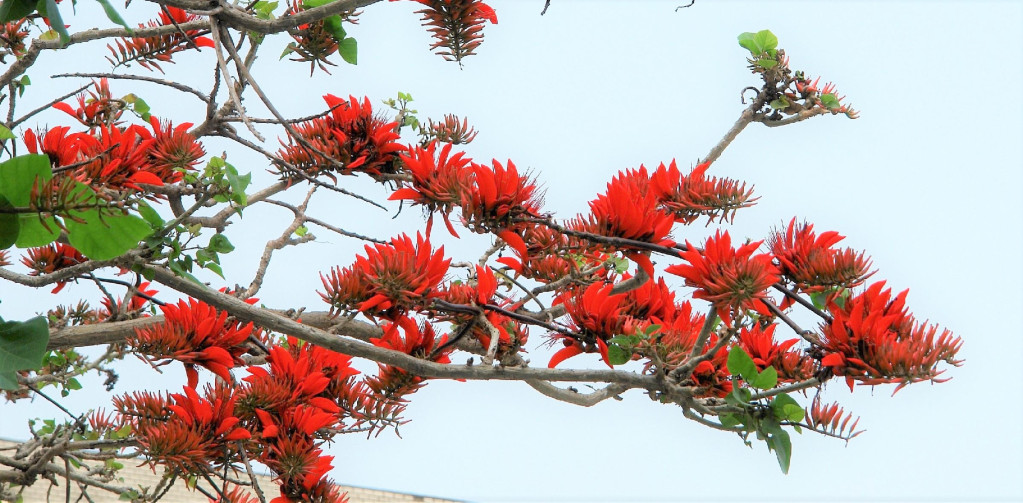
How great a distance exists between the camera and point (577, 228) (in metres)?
0.87

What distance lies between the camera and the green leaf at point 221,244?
104 centimetres

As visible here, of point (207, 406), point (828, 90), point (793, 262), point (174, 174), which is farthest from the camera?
point (828, 90)

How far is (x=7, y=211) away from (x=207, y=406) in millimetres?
420

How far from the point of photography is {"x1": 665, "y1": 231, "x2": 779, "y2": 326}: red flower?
2.59ft

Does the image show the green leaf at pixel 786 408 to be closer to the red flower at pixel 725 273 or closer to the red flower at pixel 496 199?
the red flower at pixel 725 273

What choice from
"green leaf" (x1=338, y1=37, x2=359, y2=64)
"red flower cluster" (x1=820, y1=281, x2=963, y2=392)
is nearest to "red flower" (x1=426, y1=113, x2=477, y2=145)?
"green leaf" (x1=338, y1=37, x2=359, y2=64)

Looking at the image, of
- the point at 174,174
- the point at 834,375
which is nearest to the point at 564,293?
the point at 834,375

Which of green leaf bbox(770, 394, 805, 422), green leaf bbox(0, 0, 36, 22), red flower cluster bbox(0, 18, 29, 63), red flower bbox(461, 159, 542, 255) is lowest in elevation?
green leaf bbox(770, 394, 805, 422)

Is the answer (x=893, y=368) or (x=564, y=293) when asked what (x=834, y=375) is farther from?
(x=564, y=293)

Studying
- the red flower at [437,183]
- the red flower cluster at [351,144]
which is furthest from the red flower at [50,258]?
the red flower at [437,183]

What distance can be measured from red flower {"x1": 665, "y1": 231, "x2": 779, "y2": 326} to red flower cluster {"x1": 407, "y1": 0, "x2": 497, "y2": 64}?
0.45 meters

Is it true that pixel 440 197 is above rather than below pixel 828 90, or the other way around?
below

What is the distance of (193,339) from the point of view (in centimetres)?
107

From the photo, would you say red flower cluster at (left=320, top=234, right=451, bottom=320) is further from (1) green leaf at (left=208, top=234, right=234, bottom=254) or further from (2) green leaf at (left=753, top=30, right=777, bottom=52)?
(2) green leaf at (left=753, top=30, right=777, bottom=52)
